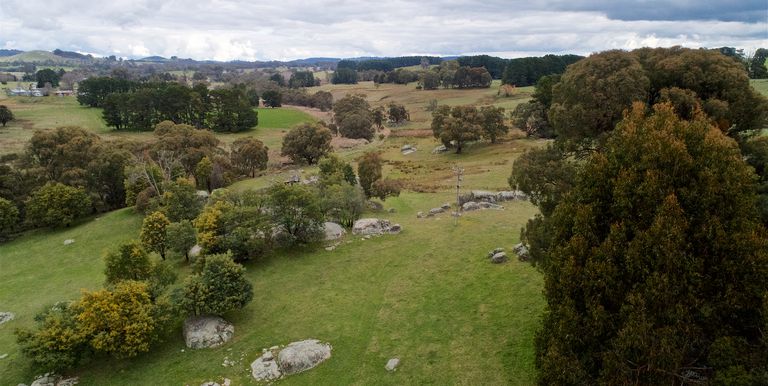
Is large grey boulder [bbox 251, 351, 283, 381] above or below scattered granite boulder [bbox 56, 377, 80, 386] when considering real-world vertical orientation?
above

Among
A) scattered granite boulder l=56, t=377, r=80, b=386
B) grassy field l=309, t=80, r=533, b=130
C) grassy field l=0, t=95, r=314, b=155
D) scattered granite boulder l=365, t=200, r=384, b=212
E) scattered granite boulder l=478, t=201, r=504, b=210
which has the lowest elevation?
scattered granite boulder l=56, t=377, r=80, b=386

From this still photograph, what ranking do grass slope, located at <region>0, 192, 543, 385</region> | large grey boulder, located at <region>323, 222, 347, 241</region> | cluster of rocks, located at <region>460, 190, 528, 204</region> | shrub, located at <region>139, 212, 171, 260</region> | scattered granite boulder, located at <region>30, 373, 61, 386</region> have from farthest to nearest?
cluster of rocks, located at <region>460, 190, 528, 204</region> → large grey boulder, located at <region>323, 222, 347, 241</region> → shrub, located at <region>139, 212, 171, 260</region> → scattered granite boulder, located at <region>30, 373, 61, 386</region> → grass slope, located at <region>0, 192, 543, 385</region>

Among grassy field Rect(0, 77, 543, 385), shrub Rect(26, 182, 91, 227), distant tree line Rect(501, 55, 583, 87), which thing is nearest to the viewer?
grassy field Rect(0, 77, 543, 385)

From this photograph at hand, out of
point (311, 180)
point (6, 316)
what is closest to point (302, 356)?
point (6, 316)

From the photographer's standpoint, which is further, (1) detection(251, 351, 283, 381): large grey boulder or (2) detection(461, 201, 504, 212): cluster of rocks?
(2) detection(461, 201, 504, 212): cluster of rocks

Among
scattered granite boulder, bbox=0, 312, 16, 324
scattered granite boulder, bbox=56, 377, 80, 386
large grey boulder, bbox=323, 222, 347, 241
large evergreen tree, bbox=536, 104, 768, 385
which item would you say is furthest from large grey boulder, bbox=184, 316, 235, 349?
large evergreen tree, bbox=536, 104, 768, 385

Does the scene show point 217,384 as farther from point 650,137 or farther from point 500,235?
point 500,235

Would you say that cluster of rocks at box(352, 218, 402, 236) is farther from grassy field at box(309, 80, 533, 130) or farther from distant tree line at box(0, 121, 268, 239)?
grassy field at box(309, 80, 533, 130)

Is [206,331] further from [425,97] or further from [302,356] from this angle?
[425,97]
